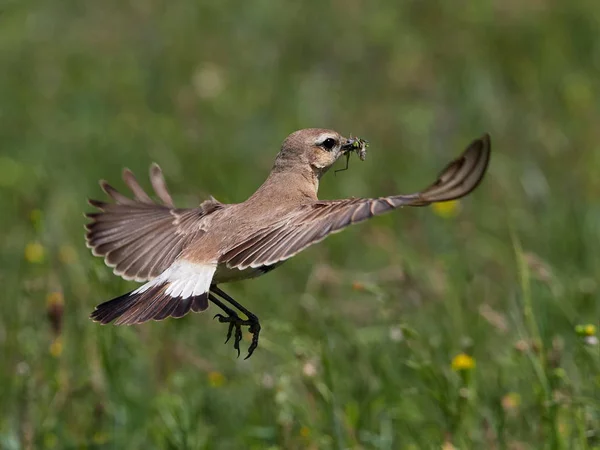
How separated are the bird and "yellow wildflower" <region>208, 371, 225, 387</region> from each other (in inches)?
33.6

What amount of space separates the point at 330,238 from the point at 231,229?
11.6ft

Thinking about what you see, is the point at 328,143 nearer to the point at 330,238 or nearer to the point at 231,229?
the point at 231,229

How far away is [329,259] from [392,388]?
8.57ft

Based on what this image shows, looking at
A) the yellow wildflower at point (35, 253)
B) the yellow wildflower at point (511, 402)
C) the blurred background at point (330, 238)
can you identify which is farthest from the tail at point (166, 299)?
the yellow wildflower at point (35, 253)

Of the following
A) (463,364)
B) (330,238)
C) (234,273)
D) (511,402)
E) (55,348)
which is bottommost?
(511,402)

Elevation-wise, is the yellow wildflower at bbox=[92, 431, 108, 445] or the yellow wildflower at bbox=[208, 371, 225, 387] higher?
the yellow wildflower at bbox=[208, 371, 225, 387]

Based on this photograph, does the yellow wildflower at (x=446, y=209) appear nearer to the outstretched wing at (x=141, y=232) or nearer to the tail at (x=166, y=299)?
the outstretched wing at (x=141, y=232)

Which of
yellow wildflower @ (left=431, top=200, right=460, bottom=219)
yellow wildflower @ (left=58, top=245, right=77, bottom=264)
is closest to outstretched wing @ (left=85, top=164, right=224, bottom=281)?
yellow wildflower @ (left=58, top=245, right=77, bottom=264)

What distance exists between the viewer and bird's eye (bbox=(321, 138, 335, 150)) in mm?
4996

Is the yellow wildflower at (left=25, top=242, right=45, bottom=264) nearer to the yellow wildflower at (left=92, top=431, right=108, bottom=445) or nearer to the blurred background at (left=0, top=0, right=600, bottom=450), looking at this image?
the blurred background at (left=0, top=0, right=600, bottom=450)

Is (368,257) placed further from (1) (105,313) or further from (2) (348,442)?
(1) (105,313)

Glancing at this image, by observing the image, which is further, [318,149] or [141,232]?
[141,232]

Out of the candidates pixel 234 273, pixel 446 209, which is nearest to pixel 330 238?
pixel 446 209

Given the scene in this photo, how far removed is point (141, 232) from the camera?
5285 mm
